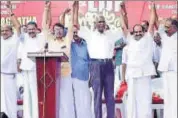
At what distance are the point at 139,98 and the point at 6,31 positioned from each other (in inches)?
62.4

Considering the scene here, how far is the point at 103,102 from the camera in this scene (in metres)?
5.95

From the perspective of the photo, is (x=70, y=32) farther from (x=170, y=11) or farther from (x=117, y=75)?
(x=170, y=11)

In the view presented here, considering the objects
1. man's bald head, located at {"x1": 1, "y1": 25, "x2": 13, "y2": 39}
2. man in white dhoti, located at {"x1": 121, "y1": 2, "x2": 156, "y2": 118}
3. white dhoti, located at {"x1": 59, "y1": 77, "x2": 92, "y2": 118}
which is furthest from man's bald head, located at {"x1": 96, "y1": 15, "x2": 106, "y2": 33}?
man's bald head, located at {"x1": 1, "y1": 25, "x2": 13, "y2": 39}

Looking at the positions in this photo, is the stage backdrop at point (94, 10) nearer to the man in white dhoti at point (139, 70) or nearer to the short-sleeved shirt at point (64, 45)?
the man in white dhoti at point (139, 70)

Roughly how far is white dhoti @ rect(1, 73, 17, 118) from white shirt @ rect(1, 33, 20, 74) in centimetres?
8

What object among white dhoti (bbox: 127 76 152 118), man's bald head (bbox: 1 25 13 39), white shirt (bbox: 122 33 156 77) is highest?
man's bald head (bbox: 1 25 13 39)

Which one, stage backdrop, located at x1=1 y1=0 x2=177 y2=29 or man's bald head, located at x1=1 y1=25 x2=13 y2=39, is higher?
stage backdrop, located at x1=1 y1=0 x2=177 y2=29

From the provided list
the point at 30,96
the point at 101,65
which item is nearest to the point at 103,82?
the point at 101,65

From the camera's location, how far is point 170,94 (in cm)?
589

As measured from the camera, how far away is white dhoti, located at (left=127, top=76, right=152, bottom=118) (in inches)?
235

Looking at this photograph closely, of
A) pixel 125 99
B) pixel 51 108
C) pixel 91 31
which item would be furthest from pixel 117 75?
pixel 51 108

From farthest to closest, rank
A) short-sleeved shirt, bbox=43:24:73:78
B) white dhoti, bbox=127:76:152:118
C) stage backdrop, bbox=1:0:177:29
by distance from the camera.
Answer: stage backdrop, bbox=1:0:177:29, white dhoti, bbox=127:76:152:118, short-sleeved shirt, bbox=43:24:73:78

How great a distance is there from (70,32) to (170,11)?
167cm

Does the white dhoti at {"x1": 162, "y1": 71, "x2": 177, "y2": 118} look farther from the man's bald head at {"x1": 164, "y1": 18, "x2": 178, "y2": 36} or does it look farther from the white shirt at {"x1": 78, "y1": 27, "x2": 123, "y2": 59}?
the white shirt at {"x1": 78, "y1": 27, "x2": 123, "y2": 59}
